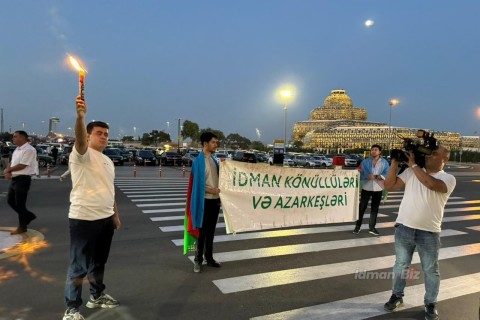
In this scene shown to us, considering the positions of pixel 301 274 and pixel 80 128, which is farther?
pixel 301 274

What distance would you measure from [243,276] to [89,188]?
8.50ft

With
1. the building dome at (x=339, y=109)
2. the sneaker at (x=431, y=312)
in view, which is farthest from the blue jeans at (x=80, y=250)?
the building dome at (x=339, y=109)

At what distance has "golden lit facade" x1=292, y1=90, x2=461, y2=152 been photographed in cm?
15438

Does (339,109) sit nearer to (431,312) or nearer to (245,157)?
(245,157)

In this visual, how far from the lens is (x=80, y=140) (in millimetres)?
3516

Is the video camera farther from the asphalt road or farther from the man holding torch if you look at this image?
the man holding torch

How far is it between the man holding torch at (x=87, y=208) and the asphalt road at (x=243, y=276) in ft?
1.71

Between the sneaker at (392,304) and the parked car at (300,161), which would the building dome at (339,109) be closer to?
the parked car at (300,161)

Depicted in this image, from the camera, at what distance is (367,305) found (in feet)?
15.0

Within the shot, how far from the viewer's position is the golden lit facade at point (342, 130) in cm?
15438

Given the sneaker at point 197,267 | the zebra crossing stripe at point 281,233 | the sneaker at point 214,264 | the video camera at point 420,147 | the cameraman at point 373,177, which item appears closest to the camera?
the video camera at point 420,147

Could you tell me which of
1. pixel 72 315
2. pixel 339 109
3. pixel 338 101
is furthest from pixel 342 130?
pixel 72 315

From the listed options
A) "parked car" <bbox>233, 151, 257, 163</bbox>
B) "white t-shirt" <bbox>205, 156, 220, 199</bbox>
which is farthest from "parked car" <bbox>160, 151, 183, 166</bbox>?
"white t-shirt" <bbox>205, 156, 220, 199</bbox>

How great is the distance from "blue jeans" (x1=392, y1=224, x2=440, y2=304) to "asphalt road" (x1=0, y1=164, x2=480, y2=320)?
0.41m
